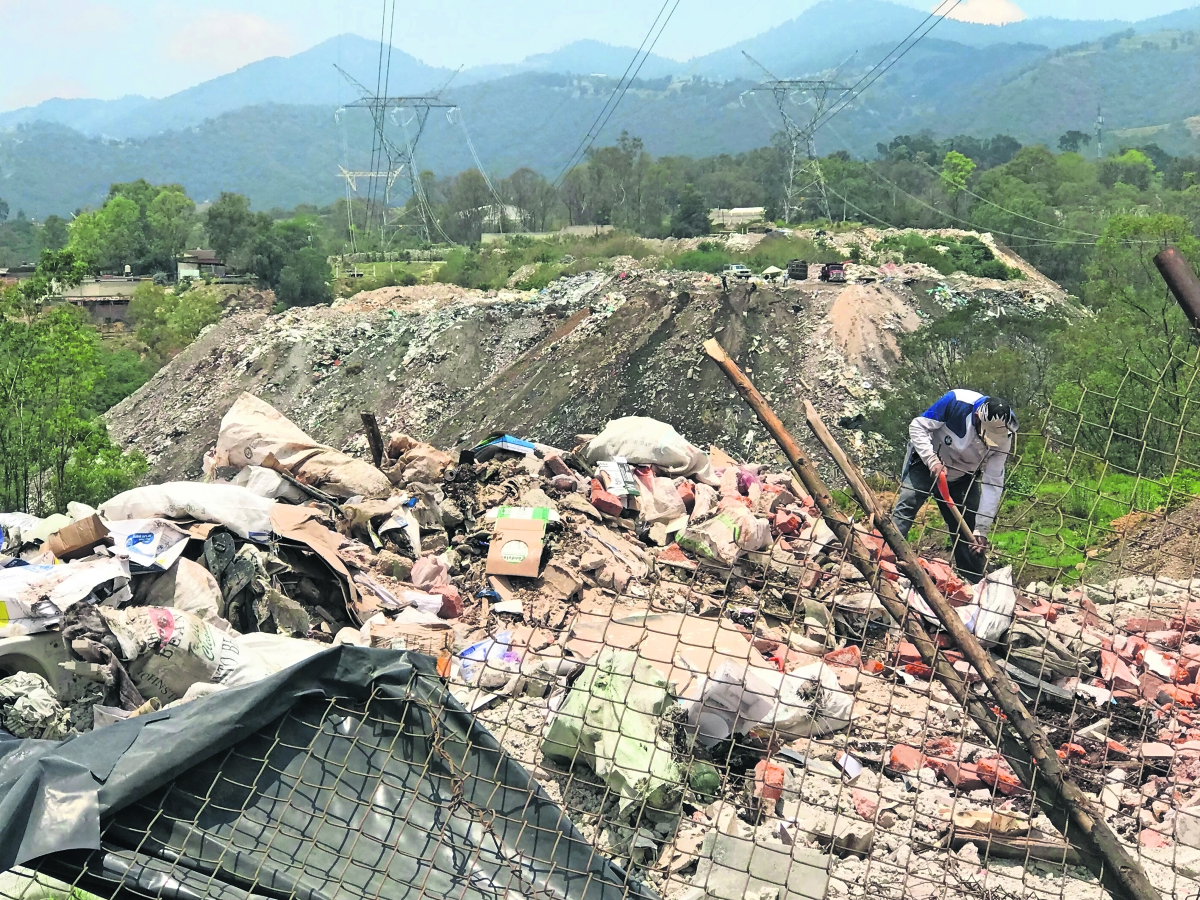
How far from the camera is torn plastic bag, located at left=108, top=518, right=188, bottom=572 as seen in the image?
3654mm

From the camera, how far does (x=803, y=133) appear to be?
37.3 meters

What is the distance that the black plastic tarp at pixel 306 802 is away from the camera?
6.33 ft

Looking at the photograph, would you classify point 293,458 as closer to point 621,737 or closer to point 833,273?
point 621,737

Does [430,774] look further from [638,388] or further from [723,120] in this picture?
[723,120]

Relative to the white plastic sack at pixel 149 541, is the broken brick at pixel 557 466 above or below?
below

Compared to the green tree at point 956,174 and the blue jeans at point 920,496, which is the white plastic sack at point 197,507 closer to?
the blue jeans at point 920,496

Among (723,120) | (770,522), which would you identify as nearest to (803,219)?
(770,522)

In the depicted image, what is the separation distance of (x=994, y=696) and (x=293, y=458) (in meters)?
4.48

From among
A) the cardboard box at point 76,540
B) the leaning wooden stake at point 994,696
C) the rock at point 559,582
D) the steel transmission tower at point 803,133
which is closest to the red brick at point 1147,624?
the leaning wooden stake at point 994,696

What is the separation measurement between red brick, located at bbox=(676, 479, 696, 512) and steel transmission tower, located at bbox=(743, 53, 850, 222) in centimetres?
2902

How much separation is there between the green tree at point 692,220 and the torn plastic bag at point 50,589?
43.4 meters

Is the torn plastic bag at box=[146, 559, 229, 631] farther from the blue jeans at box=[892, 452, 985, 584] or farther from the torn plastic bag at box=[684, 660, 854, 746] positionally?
the blue jeans at box=[892, 452, 985, 584]

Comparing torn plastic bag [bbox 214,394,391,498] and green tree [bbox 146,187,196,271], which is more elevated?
torn plastic bag [bbox 214,394,391,498]

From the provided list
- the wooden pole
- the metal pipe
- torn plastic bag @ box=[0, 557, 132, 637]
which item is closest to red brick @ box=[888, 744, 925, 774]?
the metal pipe
